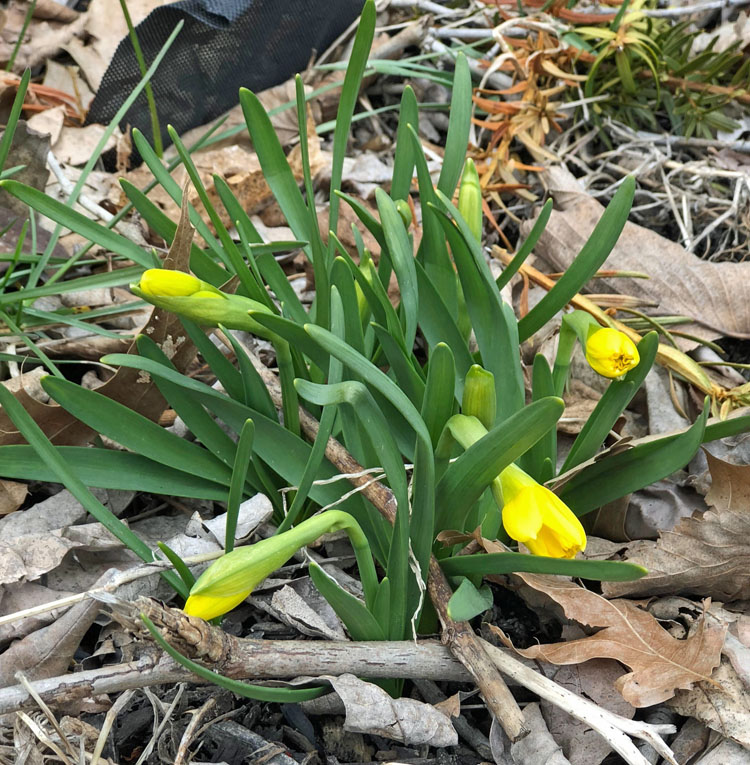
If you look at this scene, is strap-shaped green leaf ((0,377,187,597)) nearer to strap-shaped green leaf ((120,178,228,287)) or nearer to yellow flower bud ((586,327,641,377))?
strap-shaped green leaf ((120,178,228,287))

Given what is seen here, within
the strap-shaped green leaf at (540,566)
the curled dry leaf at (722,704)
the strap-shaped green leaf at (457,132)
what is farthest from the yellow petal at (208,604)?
the strap-shaped green leaf at (457,132)

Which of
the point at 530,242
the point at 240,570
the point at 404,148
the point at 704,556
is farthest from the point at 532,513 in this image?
the point at 404,148

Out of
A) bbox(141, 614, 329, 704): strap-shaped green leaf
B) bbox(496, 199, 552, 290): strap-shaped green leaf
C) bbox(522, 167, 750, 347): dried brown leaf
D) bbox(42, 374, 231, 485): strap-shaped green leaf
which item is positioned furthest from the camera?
bbox(522, 167, 750, 347): dried brown leaf

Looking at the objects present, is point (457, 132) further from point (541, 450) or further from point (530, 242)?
point (541, 450)

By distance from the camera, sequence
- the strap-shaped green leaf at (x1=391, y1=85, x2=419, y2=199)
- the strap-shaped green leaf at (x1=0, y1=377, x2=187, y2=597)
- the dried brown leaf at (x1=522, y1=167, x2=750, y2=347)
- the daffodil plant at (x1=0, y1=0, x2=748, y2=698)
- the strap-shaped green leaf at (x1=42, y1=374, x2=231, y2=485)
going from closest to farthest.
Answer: the daffodil plant at (x1=0, y1=0, x2=748, y2=698) < the strap-shaped green leaf at (x1=0, y1=377, x2=187, y2=597) < the strap-shaped green leaf at (x1=42, y1=374, x2=231, y2=485) < the strap-shaped green leaf at (x1=391, y1=85, x2=419, y2=199) < the dried brown leaf at (x1=522, y1=167, x2=750, y2=347)

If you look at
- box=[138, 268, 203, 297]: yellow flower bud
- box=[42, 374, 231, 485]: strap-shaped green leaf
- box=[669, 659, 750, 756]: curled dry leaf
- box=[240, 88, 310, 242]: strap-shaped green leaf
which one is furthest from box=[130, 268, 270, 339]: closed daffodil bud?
box=[669, 659, 750, 756]: curled dry leaf

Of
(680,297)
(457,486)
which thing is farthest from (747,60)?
(457,486)

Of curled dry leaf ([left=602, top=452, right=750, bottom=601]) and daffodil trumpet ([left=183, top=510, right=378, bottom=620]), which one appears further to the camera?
curled dry leaf ([left=602, top=452, right=750, bottom=601])

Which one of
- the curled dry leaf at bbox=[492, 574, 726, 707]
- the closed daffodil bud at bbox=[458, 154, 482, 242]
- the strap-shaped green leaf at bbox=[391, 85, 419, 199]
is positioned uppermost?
the strap-shaped green leaf at bbox=[391, 85, 419, 199]
